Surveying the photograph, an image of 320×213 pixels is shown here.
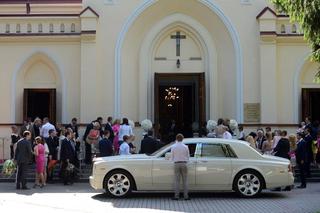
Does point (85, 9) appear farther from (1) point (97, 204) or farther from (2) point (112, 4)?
(1) point (97, 204)

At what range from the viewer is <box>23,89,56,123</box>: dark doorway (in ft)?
83.0

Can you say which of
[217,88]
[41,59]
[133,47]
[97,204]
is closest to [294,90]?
[217,88]

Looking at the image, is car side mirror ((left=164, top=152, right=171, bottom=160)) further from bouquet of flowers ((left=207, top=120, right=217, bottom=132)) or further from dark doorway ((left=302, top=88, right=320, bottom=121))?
dark doorway ((left=302, top=88, right=320, bottom=121))

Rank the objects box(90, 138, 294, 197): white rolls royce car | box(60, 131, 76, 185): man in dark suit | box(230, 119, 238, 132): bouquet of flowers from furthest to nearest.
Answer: box(230, 119, 238, 132): bouquet of flowers → box(60, 131, 76, 185): man in dark suit → box(90, 138, 294, 197): white rolls royce car

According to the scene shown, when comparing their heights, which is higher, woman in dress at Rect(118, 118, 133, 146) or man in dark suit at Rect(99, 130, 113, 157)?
woman in dress at Rect(118, 118, 133, 146)

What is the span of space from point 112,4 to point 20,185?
8997 millimetres

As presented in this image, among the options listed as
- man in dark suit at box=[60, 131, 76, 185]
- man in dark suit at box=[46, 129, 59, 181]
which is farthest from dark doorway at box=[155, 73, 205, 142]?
man in dark suit at box=[60, 131, 76, 185]

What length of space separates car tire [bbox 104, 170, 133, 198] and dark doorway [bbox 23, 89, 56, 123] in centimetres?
967

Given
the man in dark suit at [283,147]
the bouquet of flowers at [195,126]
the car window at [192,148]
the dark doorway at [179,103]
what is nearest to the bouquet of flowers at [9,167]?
the car window at [192,148]

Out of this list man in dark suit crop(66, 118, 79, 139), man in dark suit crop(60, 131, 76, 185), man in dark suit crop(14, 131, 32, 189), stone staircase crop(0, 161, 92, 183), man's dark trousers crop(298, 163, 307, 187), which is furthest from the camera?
man in dark suit crop(66, 118, 79, 139)

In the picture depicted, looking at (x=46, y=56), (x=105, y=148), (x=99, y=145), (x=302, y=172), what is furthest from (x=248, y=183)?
(x=46, y=56)

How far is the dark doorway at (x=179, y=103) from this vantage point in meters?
25.9

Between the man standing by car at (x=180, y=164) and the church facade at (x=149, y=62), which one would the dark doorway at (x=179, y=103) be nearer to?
the church facade at (x=149, y=62)

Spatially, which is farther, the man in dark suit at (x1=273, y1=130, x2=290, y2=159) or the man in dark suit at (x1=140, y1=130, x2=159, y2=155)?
the man in dark suit at (x1=140, y1=130, x2=159, y2=155)
